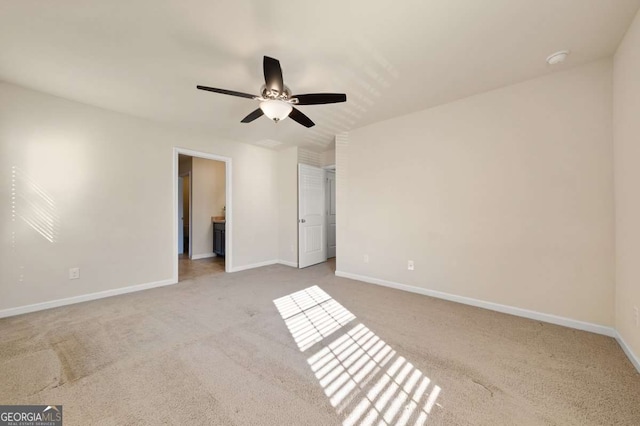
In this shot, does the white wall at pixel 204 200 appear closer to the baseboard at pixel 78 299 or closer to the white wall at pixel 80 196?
the white wall at pixel 80 196

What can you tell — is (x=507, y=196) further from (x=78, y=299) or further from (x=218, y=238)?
(x=218, y=238)

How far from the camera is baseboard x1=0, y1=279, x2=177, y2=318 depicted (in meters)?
2.62

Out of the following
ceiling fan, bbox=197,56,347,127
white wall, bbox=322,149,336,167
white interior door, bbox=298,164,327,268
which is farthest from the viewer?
white wall, bbox=322,149,336,167

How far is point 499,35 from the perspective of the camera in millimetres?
1905

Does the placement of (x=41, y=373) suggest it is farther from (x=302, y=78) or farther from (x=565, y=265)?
(x=565, y=265)

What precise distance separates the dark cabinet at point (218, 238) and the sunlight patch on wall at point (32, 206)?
2.94 metres

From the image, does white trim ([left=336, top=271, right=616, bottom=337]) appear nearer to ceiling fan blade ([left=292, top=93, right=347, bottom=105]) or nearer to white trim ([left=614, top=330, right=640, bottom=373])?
white trim ([left=614, top=330, right=640, bottom=373])

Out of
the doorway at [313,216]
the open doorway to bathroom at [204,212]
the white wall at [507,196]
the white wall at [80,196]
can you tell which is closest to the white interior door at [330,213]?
the doorway at [313,216]

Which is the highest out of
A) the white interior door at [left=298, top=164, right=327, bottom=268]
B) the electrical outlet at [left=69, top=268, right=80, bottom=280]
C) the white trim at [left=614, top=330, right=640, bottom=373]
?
the white interior door at [left=298, top=164, right=327, bottom=268]

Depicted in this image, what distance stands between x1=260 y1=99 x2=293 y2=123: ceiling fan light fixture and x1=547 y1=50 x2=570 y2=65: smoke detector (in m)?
2.39

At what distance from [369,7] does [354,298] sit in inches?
114

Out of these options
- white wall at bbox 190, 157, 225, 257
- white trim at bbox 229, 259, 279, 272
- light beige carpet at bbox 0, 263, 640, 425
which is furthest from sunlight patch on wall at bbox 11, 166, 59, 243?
white wall at bbox 190, 157, 225, 257

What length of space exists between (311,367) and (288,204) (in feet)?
12.1

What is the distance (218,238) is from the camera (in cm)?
593
